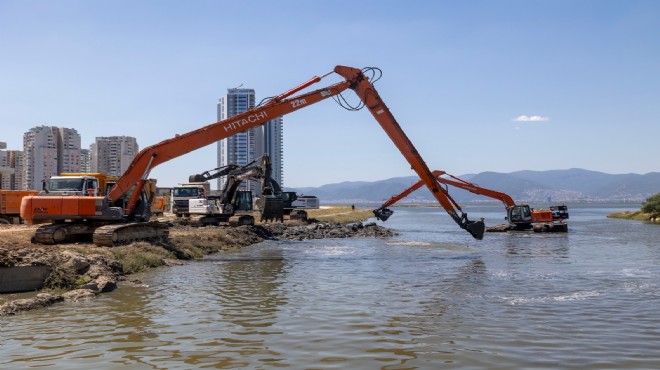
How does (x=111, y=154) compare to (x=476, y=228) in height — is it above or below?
above

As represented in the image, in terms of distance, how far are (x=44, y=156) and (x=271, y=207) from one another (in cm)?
5047

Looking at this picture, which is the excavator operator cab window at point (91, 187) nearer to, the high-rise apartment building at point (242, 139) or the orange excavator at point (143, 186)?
the orange excavator at point (143, 186)

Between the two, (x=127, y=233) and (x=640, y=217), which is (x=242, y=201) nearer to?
(x=127, y=233)

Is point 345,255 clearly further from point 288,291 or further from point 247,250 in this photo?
point 288,291

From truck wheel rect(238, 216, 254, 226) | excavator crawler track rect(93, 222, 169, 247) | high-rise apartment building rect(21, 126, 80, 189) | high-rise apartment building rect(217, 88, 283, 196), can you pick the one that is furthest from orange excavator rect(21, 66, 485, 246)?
high-rise apartment building rect(217, 88, 283, 196)

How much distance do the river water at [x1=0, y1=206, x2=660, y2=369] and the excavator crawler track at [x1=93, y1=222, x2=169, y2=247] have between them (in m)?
3.06

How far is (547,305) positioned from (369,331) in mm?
5304

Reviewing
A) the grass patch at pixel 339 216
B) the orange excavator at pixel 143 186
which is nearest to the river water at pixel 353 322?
the orange excavator at pixel 143 186

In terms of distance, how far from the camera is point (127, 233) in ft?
74.5

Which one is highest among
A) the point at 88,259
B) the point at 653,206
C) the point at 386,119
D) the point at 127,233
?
the point at 386,119

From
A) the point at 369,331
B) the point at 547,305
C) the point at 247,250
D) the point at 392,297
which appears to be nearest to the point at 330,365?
the point at 369,331

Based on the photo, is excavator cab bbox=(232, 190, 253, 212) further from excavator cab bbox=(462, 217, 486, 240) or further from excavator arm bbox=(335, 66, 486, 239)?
excavator cab bbox=(462, 217, 486, 240)

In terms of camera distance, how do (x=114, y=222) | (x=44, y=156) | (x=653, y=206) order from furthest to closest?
(x=44, y=156), (x=653, y=206), (x=114, y=222)

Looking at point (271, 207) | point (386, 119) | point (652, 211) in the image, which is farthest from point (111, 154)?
point (652, 211)
